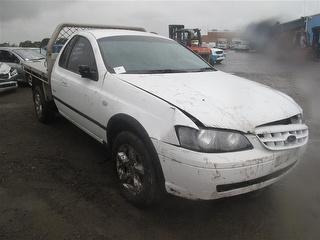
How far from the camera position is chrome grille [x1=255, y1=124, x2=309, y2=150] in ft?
9.32

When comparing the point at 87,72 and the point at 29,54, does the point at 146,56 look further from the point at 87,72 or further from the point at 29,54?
the point at 29,54

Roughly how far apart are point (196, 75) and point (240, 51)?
1.89ft

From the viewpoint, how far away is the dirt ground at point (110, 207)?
9.89 ft

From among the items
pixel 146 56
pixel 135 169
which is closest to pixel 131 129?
pixel 135 169

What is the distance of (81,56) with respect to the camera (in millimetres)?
4496

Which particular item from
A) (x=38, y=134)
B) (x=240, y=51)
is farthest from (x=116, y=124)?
(x=38, y=134)

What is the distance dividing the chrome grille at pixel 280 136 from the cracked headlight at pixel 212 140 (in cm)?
15

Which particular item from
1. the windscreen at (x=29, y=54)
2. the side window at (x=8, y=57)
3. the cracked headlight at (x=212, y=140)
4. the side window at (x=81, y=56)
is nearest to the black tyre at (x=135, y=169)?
the cracked headlight at (x=212, y=140)

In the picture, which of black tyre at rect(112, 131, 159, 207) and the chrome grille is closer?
the chrome grille

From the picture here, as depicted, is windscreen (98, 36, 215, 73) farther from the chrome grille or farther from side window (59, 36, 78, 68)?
the chrome grille

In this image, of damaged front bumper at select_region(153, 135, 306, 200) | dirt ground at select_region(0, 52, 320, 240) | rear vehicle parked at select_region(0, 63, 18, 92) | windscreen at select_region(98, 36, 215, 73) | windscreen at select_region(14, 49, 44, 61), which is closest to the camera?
damaged front bumper at select_region(153, 135, 306, 200)

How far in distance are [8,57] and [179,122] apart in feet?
37.7

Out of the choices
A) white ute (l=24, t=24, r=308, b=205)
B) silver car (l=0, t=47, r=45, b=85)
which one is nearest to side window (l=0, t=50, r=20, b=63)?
silver car (l=0, t=47, r=45, b=85)

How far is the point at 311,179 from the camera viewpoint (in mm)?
4047
